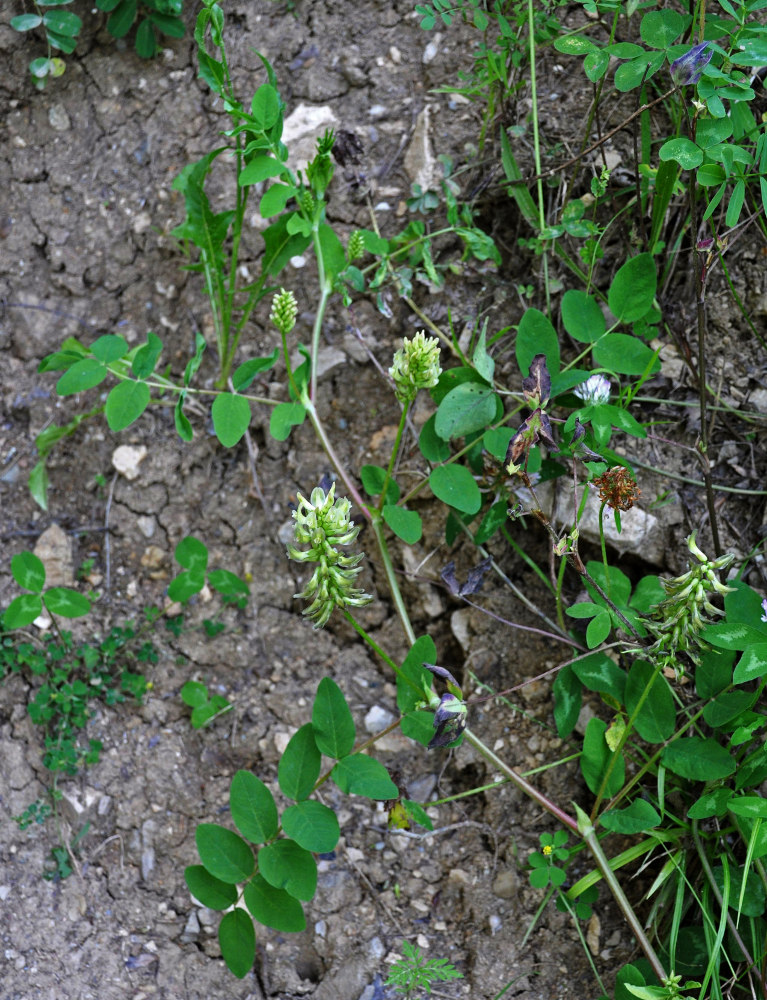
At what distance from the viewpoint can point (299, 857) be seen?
186 centimetres

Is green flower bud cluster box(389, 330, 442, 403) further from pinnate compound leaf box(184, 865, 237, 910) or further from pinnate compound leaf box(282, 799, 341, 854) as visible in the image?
pinnate compound leaf box(184, 865, 237, 910)

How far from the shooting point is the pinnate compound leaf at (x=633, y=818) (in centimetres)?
179

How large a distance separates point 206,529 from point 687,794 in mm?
1476

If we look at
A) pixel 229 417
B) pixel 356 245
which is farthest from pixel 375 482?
pixel 356 245

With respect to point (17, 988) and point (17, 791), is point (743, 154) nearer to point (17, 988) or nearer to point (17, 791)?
point (17, 791)

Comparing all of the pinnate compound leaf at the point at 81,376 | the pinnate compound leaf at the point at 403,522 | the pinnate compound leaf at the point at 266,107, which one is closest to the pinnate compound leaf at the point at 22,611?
the pinnate compound leaf at the point at 81,376

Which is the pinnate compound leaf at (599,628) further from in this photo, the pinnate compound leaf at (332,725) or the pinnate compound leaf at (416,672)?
the pinnate compound leaf at (332,725)

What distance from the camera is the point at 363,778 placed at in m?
1.85

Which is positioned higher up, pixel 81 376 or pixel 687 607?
pixel 81 376

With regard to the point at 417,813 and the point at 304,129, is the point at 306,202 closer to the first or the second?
the point at 304,129

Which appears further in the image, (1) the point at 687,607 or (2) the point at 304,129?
(2) the point at 304,129

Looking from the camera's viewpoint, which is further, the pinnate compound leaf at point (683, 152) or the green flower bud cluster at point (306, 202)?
the green flower bud cluster at point (306, 202)

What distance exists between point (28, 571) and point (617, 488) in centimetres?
159

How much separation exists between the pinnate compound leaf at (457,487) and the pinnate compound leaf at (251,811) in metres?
0.79
